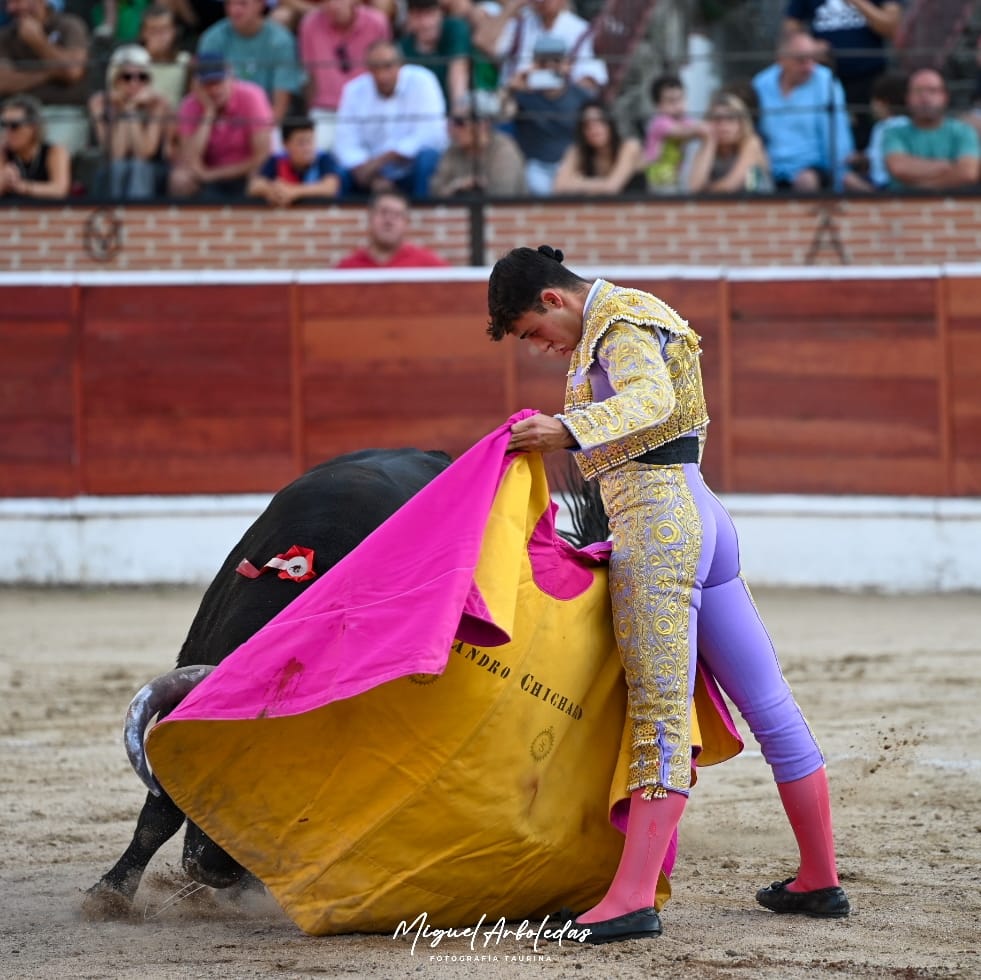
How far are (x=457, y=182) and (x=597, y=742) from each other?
18.3 ft

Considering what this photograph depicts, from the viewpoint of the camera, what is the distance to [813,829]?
297 cm

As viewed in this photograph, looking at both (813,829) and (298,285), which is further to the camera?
(298,285)

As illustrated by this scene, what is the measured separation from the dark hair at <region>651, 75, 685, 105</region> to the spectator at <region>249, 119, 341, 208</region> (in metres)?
1.56

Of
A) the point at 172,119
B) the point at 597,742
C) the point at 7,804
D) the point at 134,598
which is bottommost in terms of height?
the point at 134,598

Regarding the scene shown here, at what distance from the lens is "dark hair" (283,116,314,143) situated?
813 centimetres

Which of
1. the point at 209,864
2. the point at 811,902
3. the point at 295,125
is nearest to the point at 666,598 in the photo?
the point at 811,902

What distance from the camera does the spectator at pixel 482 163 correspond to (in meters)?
8.13

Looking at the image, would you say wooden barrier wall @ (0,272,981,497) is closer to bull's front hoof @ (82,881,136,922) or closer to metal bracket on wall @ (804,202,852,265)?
metal bracket on wall @ (804,202,852,265)

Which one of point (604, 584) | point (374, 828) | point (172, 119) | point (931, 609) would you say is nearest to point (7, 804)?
point (374, 828)

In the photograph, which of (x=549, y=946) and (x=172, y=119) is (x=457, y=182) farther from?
(x=549, y=946)

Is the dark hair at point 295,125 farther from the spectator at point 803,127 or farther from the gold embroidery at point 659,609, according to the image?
the gold embroidery at point 659,609

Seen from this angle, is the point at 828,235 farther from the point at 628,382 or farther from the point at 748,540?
the point at 628,382

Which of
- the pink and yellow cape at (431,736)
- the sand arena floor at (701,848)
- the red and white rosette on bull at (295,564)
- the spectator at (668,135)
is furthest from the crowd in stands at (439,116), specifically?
the pink and yellow cape at (431,736)

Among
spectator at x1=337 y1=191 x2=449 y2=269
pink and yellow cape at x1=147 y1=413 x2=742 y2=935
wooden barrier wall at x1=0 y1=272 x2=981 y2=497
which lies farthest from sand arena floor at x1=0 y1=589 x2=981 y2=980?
spectator at x1=337 y1=191 x2=449 y2=269
